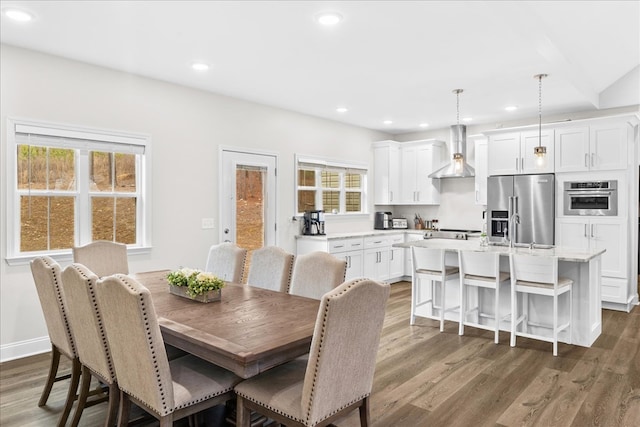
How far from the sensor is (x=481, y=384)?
3.19 meters

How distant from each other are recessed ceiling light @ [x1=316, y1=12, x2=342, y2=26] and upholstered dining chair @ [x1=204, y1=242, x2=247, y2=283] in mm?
1931

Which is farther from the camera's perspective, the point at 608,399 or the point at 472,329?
the point at 472,329

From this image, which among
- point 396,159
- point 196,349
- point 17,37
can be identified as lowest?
point 196,349

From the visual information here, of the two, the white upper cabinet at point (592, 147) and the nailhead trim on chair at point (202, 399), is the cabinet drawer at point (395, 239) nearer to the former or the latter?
the white upper cabinet at point (592, 147)

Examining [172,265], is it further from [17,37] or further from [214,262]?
[17,37]

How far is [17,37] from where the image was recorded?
345 cm

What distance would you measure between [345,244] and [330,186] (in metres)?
1.10

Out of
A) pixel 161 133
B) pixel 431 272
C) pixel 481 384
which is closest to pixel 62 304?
pixel 161 133

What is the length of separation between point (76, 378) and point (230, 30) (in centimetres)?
263

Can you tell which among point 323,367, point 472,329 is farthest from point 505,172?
point 323,367

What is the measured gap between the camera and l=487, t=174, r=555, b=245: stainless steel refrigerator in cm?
571

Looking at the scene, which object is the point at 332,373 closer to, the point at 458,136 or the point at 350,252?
the point at 350,252

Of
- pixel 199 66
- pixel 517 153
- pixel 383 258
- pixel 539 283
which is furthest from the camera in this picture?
pixel 383 258

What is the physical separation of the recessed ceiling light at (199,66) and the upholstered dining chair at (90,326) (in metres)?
2.50
